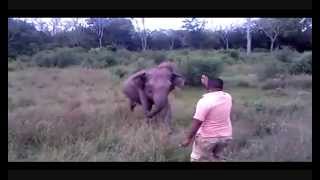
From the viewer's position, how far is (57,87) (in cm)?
483

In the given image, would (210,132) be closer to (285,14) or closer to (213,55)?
(213,55)

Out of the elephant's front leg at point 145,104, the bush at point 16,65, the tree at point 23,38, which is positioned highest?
the tree at point 23,38

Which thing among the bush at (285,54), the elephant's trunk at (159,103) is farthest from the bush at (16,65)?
the bush at (285,54)

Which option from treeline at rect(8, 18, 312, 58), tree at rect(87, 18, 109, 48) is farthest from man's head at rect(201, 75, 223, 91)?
tree at rect(87, 18, 109, 48)

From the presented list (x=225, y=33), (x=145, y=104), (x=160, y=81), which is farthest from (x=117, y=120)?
(x=225, y=33)

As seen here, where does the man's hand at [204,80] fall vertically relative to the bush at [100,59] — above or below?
below

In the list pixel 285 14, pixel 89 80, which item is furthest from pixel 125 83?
pixel 285 14

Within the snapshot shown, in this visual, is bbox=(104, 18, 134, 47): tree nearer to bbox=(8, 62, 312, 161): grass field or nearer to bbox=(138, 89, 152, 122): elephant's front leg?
bbox=(8, 62, 312, 161): grass field

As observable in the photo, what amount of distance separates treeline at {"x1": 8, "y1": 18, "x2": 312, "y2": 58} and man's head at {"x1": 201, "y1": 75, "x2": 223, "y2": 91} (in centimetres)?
28

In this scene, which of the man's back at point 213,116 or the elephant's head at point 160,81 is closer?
the man's back at point 213,116

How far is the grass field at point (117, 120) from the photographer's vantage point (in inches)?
187

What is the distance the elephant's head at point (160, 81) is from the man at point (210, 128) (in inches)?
10.0

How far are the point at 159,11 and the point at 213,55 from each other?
1.89 ft

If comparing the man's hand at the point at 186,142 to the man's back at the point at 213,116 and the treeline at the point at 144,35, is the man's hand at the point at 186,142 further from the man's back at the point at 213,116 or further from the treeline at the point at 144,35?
the treeline at the point at 144,35
